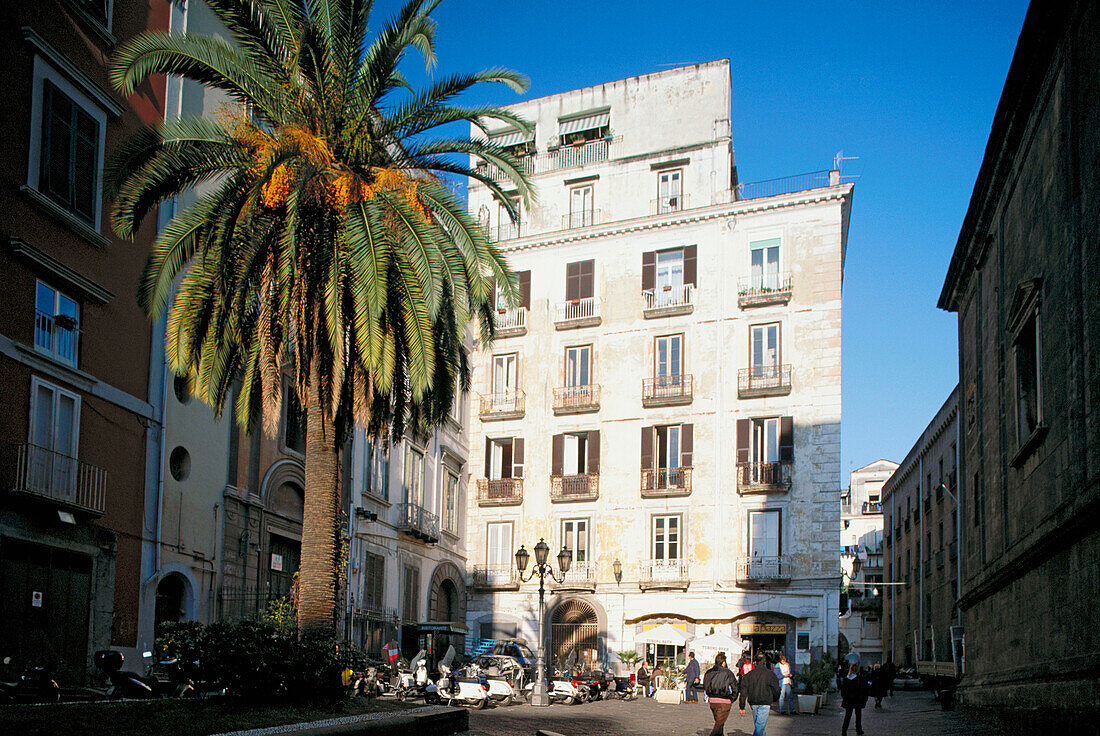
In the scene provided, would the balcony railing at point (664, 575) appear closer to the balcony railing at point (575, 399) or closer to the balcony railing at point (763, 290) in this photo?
the balcony railing at point (575, 399)

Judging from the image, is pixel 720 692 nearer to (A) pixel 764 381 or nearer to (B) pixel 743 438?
(B) pixel 743 438

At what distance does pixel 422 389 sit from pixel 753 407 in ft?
83.7

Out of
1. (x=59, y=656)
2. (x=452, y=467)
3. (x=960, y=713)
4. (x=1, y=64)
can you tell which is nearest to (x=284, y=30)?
(x=1, y=64)

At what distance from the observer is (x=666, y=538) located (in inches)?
1565

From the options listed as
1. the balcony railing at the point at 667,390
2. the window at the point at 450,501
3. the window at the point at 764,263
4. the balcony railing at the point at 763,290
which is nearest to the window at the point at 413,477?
the window at the point at 450,501

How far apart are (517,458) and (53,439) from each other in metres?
26.1

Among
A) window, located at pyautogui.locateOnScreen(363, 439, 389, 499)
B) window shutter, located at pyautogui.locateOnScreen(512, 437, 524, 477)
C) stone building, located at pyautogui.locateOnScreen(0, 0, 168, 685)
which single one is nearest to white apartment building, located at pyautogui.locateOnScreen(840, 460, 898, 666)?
window shutter, located at pyautogui.locateOnScreen(512, 437, 524, 477)

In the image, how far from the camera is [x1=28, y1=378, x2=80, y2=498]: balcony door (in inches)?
703

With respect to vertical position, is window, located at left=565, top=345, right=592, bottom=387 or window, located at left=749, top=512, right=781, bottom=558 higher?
window, located at left=565, top=345, right=592, bottom=387

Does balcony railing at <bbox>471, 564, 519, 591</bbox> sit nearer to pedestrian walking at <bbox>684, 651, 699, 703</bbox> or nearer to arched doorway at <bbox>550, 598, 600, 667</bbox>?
arched doorway at <bbox>550, 598, 600, 667</bbox>

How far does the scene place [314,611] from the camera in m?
15.4

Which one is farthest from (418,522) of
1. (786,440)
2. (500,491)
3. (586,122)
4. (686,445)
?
(586,122)

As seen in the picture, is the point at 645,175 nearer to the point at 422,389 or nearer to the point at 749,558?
the point at 749,558

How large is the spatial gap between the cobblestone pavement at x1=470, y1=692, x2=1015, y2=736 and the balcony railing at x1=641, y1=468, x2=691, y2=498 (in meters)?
10.8
